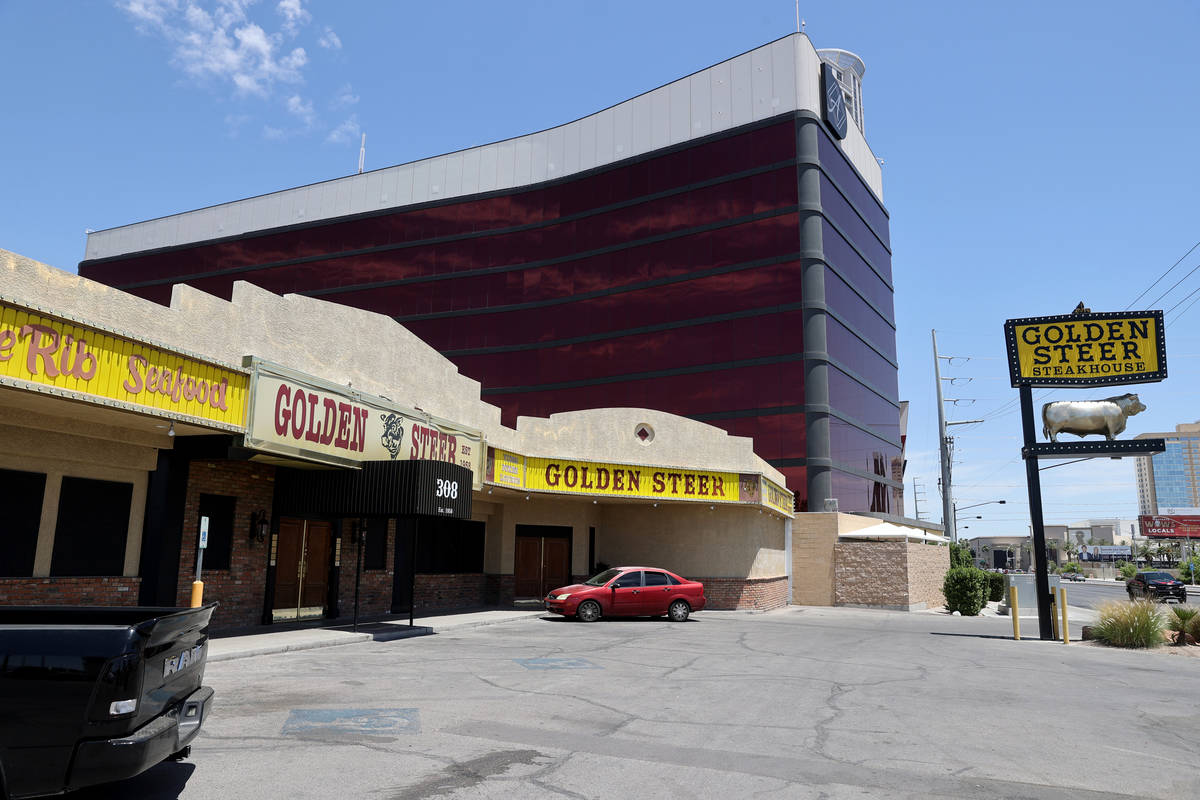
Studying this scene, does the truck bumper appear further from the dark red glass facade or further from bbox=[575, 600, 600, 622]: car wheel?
the dark red glass facade

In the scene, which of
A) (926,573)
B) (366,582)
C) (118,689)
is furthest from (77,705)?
(926,573)

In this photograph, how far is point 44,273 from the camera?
37.2 feet

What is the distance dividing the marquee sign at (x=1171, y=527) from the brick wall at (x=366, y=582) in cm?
13887

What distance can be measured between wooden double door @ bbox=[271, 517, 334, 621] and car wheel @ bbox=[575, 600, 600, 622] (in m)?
6.79

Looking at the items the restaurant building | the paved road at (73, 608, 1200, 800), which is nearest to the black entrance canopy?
the restaurant building

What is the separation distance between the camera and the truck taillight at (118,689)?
15.5 ft

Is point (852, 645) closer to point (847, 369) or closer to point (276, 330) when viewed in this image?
point (276, 330)

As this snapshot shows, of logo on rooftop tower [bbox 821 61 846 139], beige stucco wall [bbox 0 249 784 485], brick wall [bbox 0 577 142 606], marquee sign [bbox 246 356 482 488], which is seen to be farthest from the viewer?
logo on rooftop tower [bbox 821 61 846 139]

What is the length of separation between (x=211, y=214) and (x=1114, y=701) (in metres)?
60.9

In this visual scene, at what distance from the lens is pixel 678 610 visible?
77.8ft

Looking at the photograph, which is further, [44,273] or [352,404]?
[352,404]

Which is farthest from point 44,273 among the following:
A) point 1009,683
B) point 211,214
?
point 211,214

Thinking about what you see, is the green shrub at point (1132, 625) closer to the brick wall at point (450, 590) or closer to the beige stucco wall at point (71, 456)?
the brick wall at point (450, 590)

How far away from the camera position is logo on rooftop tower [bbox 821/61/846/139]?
4262cm
